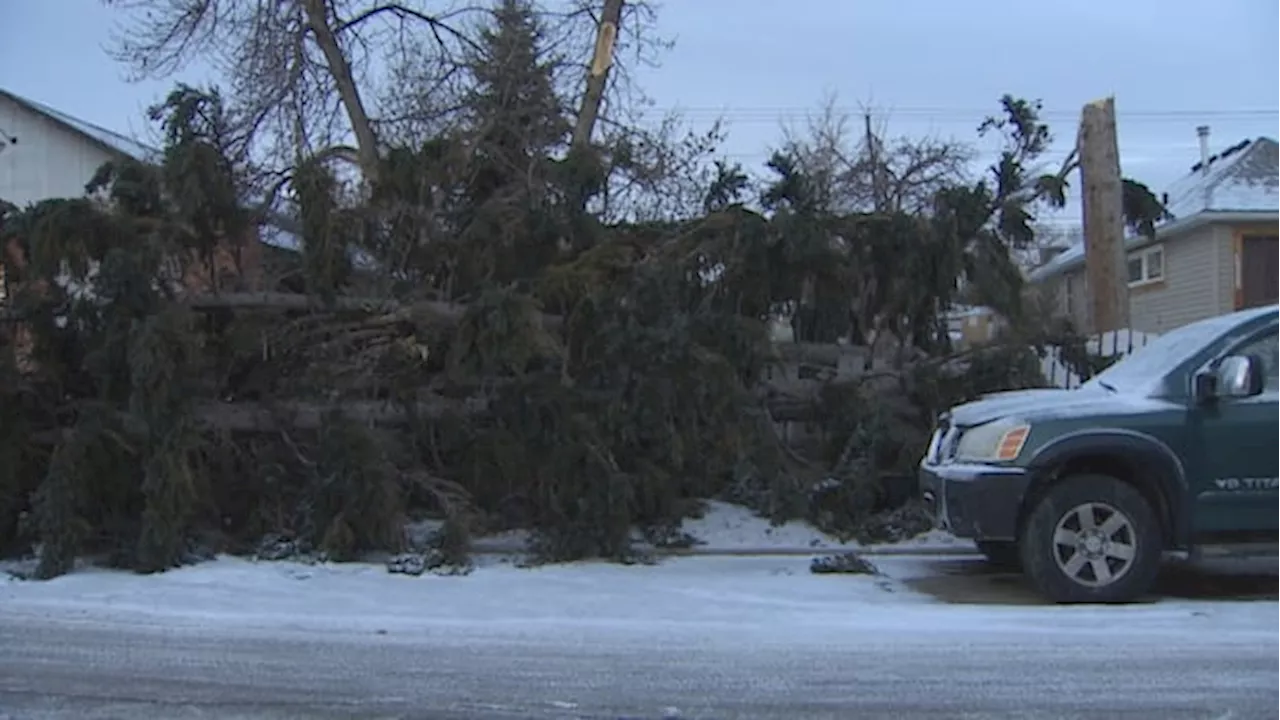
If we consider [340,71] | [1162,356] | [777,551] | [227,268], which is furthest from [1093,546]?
[340,71]

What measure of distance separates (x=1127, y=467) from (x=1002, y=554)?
1549mm

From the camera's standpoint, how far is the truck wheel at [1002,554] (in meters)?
9.00

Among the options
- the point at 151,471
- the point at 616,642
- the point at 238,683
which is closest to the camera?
the point at 238,683

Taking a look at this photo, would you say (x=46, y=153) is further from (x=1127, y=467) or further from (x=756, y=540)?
(x=1127, y=467)

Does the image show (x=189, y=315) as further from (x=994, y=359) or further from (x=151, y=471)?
(x=994, y=359)

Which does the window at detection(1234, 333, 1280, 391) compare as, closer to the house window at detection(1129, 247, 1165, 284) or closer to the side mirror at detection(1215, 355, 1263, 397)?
the side mirror at detection(1215, 355, 1263, 397)

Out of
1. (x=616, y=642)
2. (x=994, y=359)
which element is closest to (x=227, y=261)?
(x=616, y=642)

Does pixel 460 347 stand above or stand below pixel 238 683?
above

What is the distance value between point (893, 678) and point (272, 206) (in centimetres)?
717

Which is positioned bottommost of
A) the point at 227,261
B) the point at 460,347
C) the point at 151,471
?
the point at 151,471

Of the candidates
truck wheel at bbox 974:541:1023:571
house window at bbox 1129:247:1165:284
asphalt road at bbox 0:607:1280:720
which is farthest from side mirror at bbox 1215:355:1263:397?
house window at bbox 1129:247:1165:284

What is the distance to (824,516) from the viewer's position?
10.2 metres

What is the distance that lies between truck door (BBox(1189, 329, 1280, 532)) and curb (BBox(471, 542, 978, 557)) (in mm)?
2368

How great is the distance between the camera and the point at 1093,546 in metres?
7.63
